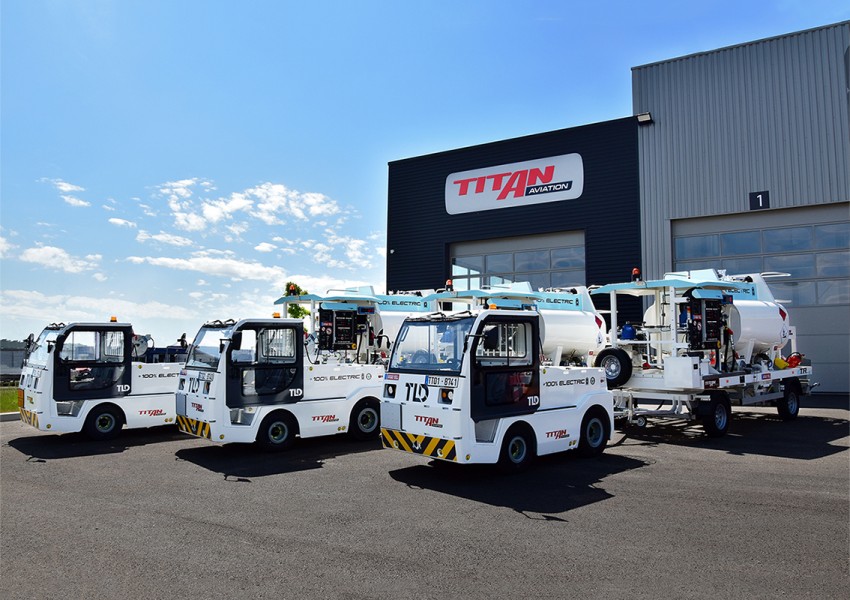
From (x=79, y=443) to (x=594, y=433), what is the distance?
853cm

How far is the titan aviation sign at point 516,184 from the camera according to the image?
22.5 metres

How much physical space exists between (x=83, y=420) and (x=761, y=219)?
18.7 meters

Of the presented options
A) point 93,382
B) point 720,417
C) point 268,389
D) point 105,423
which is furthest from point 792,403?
point 93,382

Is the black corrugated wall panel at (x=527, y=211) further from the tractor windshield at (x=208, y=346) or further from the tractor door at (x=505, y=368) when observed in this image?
the tractor windshield at (x=208, y=346)

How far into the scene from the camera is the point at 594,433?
9.72 m

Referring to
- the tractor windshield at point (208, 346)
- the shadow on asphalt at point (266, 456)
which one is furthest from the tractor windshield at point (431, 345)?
the tractor windshield at point (208, 346)

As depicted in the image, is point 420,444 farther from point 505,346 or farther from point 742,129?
point 742,129

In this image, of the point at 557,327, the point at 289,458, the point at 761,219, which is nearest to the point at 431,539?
the point at 289,458

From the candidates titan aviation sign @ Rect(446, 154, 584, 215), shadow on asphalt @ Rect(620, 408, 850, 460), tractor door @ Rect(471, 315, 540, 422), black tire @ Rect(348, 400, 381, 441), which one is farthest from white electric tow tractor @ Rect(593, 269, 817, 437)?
titan aviation sign @ Rect(446, 154, 584, 215)

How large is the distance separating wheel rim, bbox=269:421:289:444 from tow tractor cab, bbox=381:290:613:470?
2280 mm

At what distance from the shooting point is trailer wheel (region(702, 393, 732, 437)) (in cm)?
1144

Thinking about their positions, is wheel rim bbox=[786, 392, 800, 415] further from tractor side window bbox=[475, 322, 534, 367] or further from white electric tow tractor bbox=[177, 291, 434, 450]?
white electric tow tractor bbox=[177, 291, 434, 450]

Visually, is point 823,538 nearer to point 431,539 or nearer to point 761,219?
point 431,539

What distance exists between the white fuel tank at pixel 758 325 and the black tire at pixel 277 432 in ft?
28.2
